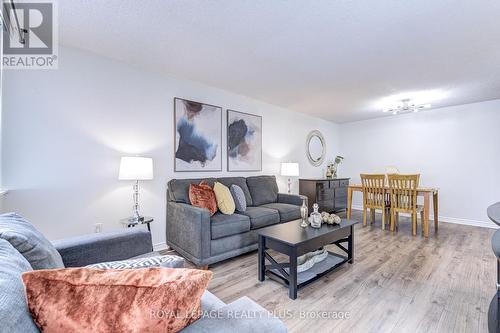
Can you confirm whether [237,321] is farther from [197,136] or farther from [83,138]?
[197,136]

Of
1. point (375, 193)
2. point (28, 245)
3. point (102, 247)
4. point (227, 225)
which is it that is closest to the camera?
point (28, 245)

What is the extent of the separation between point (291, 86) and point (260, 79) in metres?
0.53

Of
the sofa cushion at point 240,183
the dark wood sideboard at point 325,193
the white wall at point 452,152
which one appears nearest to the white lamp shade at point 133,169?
the sofa cushion at point 240,183

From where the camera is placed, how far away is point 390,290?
6.65 feet

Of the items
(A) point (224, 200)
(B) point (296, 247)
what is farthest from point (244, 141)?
(B) point (296, 247)

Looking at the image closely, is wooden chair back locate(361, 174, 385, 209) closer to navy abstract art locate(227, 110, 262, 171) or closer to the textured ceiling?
the textured ceiling

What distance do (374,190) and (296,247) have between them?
2.84 metres

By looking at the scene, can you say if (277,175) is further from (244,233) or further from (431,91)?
(431,91)

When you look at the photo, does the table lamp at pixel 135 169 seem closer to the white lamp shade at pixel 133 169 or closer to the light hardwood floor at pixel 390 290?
the white lamp shade at pixel 133 169

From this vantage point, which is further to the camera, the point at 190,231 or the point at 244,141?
the point at 244,141

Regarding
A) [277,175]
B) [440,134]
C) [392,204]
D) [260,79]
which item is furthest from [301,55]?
[440,134]

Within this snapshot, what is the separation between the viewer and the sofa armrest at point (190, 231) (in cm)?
234

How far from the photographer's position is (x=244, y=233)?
2.72 m

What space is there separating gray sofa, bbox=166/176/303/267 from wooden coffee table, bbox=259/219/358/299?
482mm
